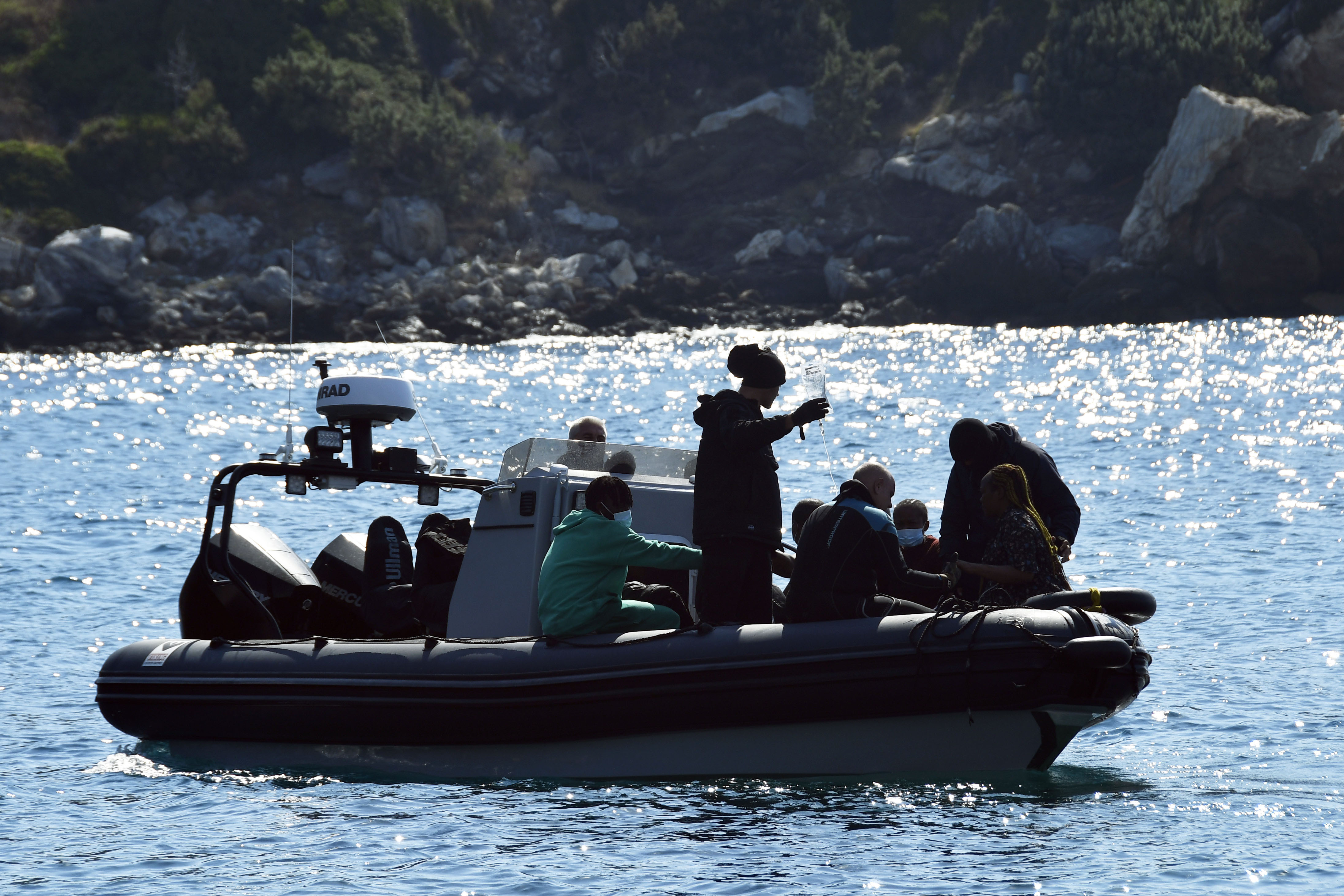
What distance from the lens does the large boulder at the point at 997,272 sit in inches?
1879

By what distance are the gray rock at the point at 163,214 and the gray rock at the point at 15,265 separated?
752 cm

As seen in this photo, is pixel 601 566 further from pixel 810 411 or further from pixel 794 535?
pixel 810 411

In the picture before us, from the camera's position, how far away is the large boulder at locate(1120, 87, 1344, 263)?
44781 mm

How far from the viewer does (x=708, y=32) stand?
211ft

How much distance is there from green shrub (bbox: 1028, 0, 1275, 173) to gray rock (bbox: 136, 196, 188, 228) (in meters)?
33.5

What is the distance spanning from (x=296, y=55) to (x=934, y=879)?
5900 centimetres

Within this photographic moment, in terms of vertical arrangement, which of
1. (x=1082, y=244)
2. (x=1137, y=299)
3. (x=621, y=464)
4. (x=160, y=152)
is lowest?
(x=621, y=464)

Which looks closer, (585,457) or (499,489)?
(499,489)

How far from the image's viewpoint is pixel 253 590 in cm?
798

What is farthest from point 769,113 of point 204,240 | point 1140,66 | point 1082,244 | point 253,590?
point 253,590

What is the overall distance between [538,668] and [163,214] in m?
50.8

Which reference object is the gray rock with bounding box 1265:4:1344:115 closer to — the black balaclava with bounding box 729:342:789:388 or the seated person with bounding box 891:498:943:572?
the seated person with bounding box 891:498:943:572

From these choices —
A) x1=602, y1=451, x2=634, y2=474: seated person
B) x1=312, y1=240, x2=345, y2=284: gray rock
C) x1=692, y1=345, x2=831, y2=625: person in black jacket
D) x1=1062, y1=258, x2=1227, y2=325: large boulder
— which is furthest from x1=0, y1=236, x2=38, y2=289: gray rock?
x1=692, y1=345, x2=831, y2=625: person in black jacket

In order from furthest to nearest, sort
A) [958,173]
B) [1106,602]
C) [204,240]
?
[958,173]
[204,240]
[1106,602]
